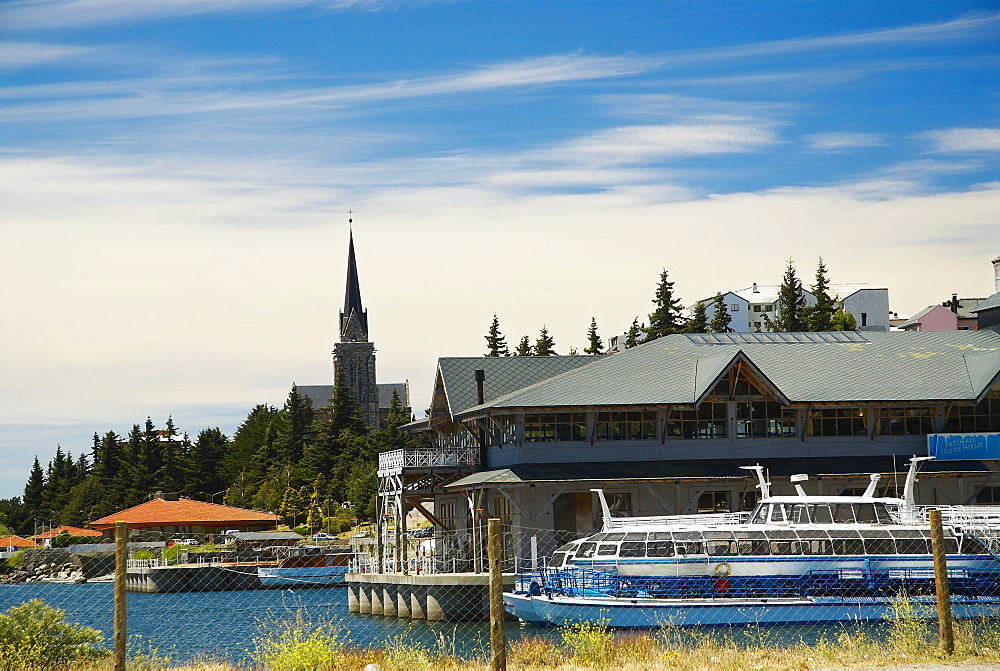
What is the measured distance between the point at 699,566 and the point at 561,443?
36.3 ft

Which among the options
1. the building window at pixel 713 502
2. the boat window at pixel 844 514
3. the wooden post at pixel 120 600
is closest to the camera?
the wooden post at pixel 120 600

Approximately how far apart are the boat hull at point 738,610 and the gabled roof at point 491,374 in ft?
53.7

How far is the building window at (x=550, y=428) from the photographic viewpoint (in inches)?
1662

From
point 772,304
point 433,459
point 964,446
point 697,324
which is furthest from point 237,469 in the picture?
point 964,446

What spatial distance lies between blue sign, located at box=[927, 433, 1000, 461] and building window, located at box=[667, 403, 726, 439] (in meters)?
6.68

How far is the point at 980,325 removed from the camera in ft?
183

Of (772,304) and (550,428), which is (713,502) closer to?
(550,428)

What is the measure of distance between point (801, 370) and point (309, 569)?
33.3 metres

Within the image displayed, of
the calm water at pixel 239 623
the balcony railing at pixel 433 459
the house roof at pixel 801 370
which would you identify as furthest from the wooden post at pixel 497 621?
the balcony railing at pixel 433 459

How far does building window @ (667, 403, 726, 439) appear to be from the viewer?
42719 mm

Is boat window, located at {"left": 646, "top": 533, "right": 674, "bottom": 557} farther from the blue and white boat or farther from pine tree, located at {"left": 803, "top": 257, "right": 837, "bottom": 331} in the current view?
pine tree, located at {"left": 803, "top": 257, "right": 837, "bottom": 331}

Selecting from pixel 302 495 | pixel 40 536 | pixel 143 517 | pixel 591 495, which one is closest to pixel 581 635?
pixel 591 495

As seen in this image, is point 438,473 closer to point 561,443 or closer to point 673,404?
point 561,443

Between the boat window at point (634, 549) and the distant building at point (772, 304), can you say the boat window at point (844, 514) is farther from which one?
the distant building at point (772, 304)
